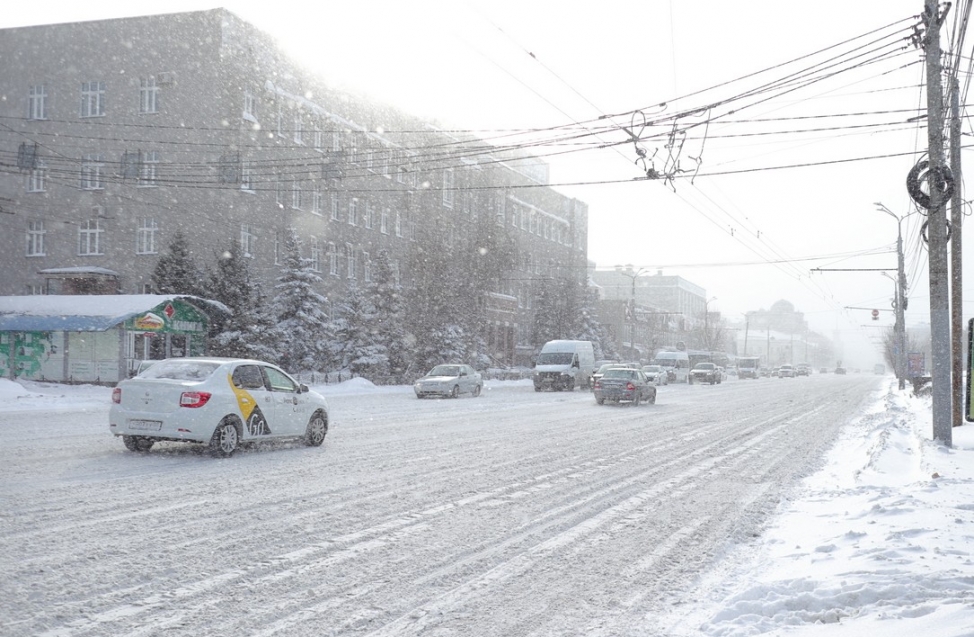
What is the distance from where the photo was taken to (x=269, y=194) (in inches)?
1859

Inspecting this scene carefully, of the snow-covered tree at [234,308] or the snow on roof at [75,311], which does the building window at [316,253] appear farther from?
the snow on roof at [75,311]

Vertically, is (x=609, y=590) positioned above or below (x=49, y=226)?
below

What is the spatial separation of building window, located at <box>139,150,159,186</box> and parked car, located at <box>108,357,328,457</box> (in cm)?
3562

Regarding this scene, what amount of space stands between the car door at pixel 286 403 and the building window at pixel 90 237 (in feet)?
119

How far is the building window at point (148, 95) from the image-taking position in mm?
46000

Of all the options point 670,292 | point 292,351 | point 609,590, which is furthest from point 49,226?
point 670,292

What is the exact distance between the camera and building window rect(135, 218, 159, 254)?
149 ft

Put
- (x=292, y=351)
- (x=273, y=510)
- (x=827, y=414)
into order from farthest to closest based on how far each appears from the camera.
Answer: (x=292, y=351) → (x=827, y=414) → (x=273, y=510)

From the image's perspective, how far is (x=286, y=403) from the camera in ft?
46.1

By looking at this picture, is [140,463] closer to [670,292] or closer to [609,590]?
[609,590]

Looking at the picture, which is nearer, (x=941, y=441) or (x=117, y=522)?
(x=117, y=522)

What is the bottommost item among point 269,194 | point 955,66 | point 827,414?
point 827,414

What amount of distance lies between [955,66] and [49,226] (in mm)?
45453

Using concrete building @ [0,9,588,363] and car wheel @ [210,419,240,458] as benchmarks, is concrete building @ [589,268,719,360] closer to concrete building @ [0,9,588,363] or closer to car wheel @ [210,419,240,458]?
concrete building @ [0,9,588,363]
